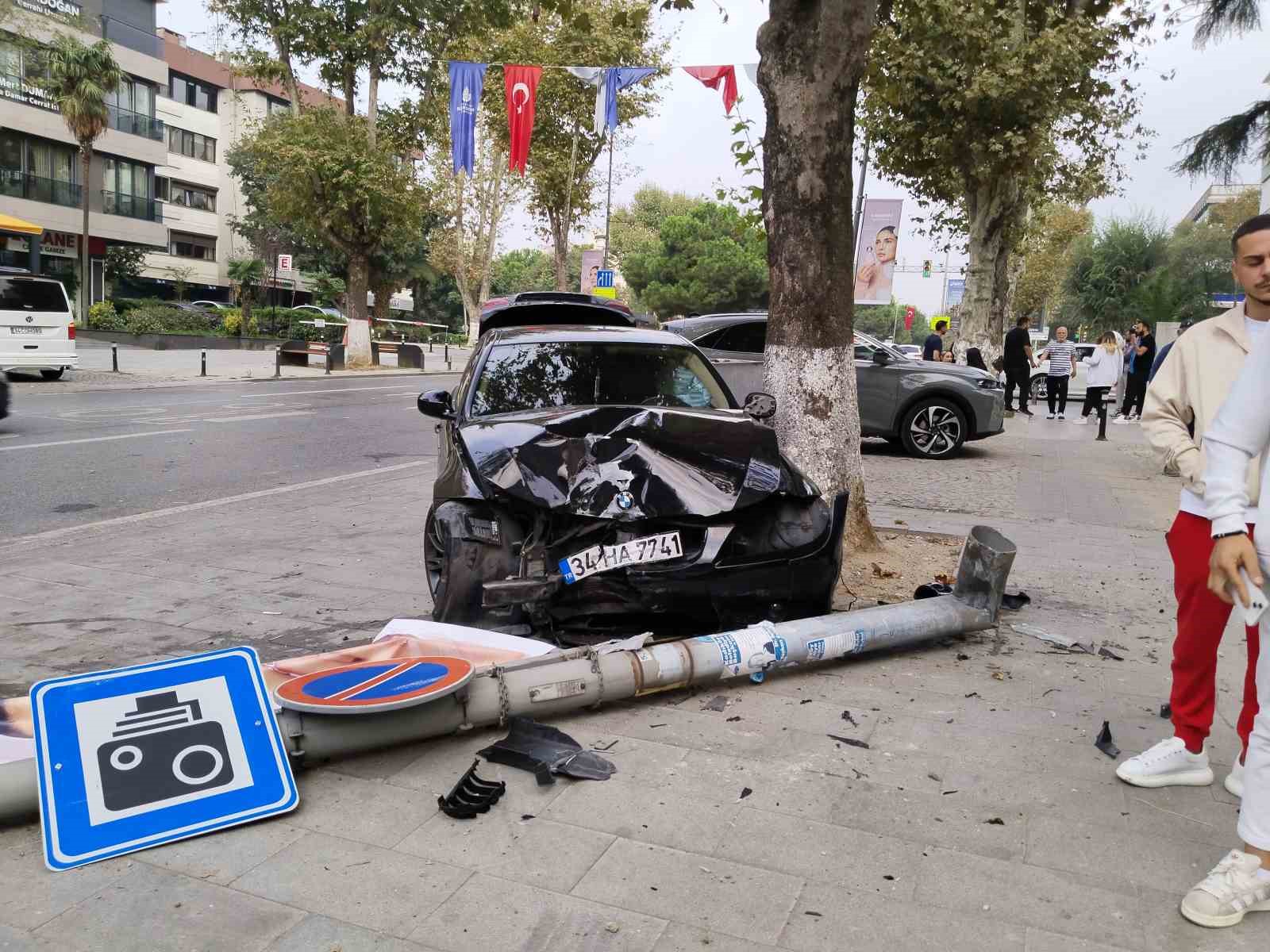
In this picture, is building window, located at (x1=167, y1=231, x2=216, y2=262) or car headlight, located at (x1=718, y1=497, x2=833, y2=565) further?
building window, located at (x1=167, y1=231, x2=216, y2=262)

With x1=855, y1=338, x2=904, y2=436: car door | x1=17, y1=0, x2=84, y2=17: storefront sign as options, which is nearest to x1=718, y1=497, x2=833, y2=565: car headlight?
x1=855, y1=338, x2=904, y2=436: car door

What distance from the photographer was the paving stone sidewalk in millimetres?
2445

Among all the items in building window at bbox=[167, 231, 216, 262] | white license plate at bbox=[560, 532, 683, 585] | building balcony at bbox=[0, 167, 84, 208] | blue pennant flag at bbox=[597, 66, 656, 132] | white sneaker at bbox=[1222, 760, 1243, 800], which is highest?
blue pennant flag at bbox=[597, 66, 656, 132]

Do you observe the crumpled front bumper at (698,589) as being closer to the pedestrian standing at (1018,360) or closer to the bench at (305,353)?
the pedestrian standing at (1018,360)

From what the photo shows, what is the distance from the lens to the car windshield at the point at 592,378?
5656mm

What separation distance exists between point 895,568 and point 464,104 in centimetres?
2078

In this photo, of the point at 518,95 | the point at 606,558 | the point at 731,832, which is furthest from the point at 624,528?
the point at 518,95

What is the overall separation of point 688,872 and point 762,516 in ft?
6.49

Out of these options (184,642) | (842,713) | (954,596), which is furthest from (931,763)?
(184,642)

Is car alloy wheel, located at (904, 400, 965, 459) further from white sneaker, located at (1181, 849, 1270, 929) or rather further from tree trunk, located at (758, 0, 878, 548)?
white sneaker, located at (1181, 849, 1270, 929)

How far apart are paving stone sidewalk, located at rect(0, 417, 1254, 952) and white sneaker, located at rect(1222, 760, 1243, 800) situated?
59 mm

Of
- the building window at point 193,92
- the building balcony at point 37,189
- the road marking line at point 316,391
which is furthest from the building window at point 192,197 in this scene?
the road marking line at point 316,391

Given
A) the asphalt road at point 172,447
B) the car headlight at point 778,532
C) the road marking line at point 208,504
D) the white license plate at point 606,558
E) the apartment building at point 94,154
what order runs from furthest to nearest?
the apartment building at point 94,154
the asphalt road at point 172,447
the road marking line at point 208,504
the car headlight at point 778,532
the white license plate at point 606,558

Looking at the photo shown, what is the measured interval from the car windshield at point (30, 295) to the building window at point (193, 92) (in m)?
41.0
